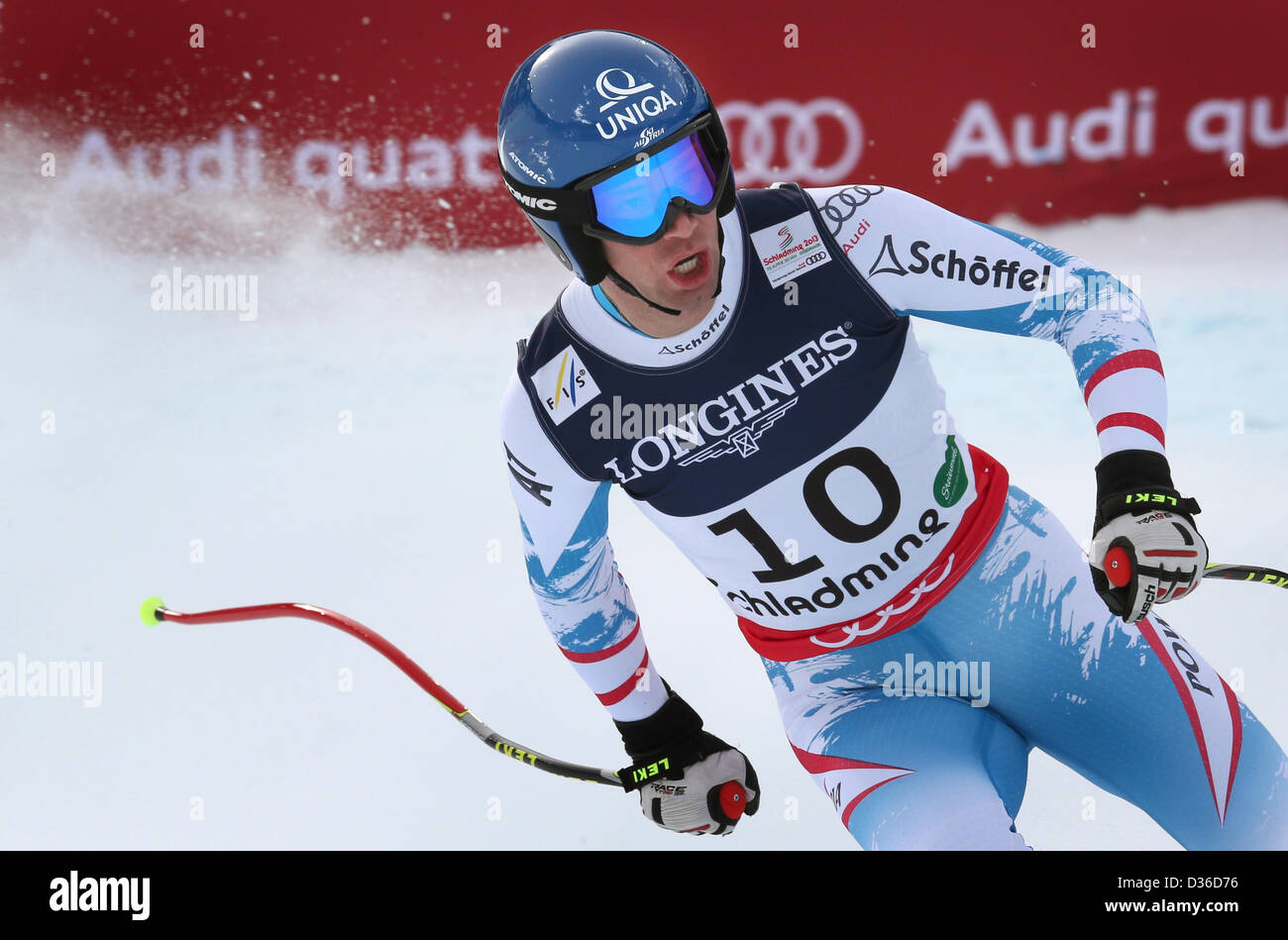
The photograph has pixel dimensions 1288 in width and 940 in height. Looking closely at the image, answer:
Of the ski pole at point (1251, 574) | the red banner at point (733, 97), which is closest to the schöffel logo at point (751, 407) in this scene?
the ski pole at point (1251, 574)

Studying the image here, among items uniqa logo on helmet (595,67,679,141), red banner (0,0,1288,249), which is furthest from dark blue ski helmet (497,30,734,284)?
red banner (0,0,1288,249)

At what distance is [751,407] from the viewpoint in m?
2.16

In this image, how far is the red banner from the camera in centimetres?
509

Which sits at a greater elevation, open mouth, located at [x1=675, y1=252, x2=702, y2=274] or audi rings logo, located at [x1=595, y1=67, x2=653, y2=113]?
audi rings logo, located at [x1=595, y1=67, x2=653, y2=113]

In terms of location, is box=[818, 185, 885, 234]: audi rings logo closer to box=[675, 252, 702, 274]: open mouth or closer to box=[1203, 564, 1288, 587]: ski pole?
box=[675, 252, 702, 274]: open mouth

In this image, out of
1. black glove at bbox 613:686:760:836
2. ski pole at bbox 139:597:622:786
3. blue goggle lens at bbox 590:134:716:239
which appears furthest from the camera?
ski pole at bbox 139:597:622:786

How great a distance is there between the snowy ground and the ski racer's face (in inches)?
79.6

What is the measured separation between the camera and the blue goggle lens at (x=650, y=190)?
199cm

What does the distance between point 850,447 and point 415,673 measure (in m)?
1.28

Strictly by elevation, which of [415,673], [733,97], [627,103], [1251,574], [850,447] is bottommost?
[415,673]

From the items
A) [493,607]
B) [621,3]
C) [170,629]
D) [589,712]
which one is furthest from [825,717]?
[621,3]

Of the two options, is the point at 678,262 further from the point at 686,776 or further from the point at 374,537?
the point at 374,537

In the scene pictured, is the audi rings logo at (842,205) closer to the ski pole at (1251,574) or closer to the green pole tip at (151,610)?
the ski pole at (1251,574)

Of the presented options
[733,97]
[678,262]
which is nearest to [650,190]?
[678,262]
